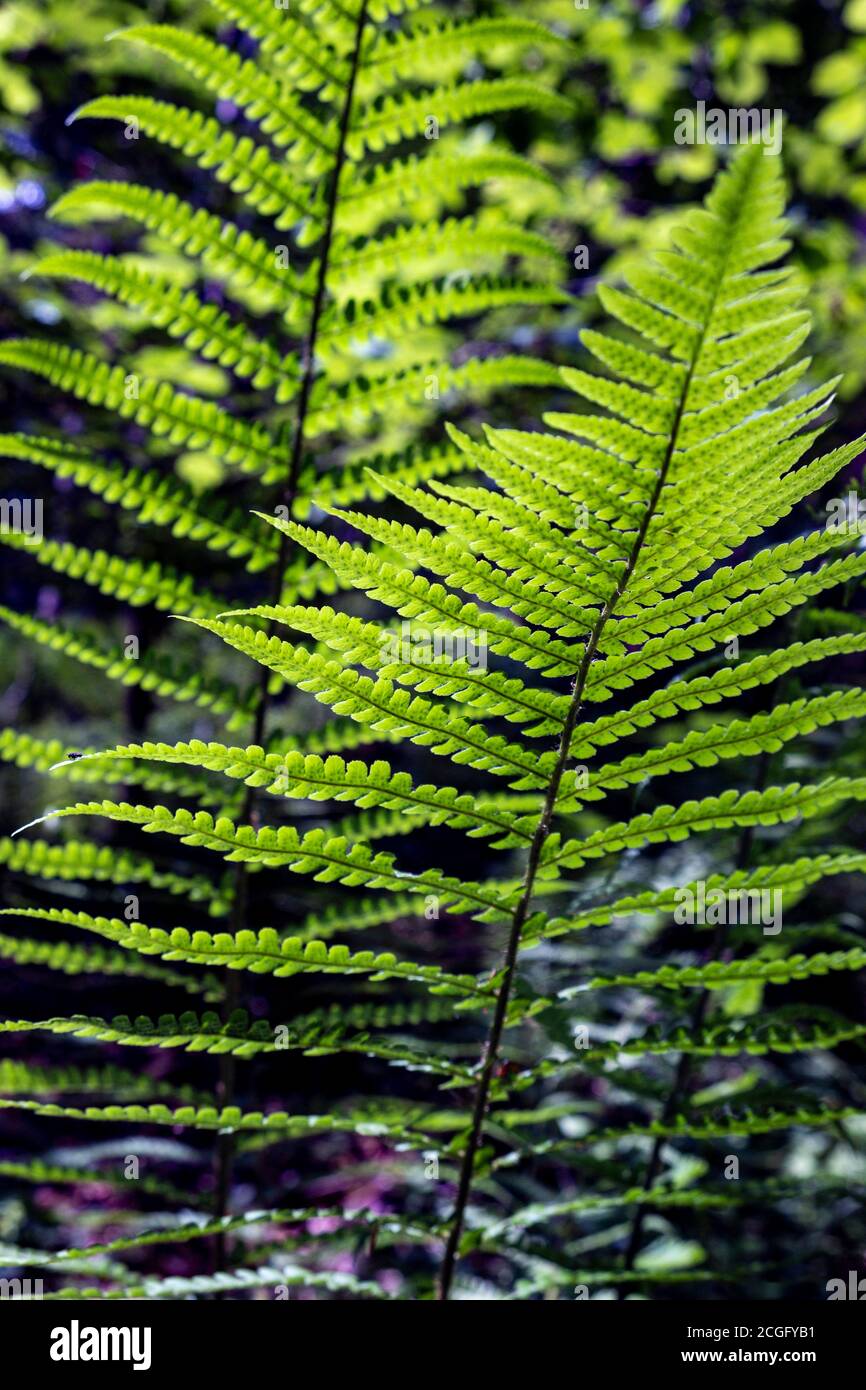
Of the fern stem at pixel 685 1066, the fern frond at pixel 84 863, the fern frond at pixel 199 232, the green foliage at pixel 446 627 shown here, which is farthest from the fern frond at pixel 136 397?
the fern stem at pixel 685 1066

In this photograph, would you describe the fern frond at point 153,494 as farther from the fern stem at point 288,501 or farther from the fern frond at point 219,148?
the fern frond at point 219,148

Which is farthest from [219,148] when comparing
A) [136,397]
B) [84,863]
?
[84,863]

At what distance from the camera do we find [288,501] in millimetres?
1106

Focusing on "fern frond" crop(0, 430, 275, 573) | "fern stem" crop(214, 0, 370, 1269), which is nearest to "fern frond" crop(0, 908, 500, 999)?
"fern stem" crop(214, 0, 370, 1269)

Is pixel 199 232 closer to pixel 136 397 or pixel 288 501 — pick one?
pixel 136 397

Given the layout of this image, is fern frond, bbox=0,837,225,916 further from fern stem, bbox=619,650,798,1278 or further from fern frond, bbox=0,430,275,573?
fern stem, bbox=619,650,798,1278

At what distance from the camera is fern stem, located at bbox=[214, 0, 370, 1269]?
104 cm

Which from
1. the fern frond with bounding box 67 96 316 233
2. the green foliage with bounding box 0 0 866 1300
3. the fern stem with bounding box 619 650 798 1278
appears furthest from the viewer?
the fern stem with bounding box 619 650 798 1278

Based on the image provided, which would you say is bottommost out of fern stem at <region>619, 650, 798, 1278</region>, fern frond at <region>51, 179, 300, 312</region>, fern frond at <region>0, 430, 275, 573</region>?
fern stem at <region>619, 650, 798, 1278</region>

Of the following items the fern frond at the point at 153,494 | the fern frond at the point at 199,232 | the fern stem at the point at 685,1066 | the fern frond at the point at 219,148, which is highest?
the fern frond at the point at 219,148

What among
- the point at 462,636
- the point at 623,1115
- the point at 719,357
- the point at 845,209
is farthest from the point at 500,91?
the point at 845,209

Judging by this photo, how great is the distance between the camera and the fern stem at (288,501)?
1037 mm

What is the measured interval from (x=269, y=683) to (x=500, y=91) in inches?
28.2

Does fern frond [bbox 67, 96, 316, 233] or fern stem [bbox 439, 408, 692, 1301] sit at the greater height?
fern frond [bbox 67, 96, 316, 233]
